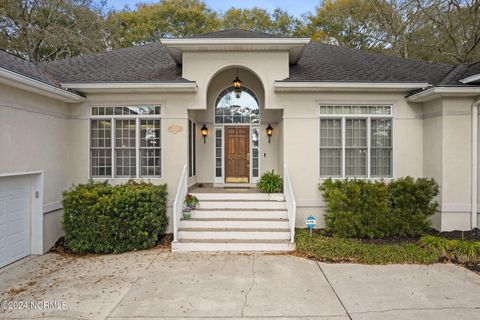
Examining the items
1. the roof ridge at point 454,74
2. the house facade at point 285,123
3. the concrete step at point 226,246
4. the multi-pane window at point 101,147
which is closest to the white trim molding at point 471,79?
the house facade at point 285,123

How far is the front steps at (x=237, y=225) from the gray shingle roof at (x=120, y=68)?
12.2ft

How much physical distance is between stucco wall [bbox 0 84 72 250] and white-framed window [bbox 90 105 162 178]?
0.76 m

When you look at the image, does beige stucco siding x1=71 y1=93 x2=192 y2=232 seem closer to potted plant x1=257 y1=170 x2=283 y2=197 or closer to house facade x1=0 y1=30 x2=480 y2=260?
house facade x1=0 y1=30 x2=480 y2=260

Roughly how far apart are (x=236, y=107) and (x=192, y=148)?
6.99 feet

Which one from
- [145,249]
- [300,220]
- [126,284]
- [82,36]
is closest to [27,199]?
[145,249]

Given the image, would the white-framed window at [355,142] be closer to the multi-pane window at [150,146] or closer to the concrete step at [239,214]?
the concrete step at [239,214]

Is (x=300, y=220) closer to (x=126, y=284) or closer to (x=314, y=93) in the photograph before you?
(x=314, y=93)

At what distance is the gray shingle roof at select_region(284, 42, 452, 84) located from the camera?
27.8 feet

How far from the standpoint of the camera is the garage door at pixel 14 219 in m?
6.52

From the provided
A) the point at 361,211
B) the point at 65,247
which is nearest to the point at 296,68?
the point at 361,211

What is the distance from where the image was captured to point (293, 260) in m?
6.49

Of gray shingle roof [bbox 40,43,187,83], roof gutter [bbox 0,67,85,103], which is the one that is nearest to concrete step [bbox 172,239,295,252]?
gray shingle roof [bbox 40,43,187,83]

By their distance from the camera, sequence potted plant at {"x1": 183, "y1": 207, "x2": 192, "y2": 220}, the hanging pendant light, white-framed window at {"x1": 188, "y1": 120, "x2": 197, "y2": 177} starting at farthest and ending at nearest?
1. the hanging pendant light
2. white-framed window at {"x1": 188, "y1": 120, "x2": 197, "y2": 177}
3. potted plant at {"x1": 183, "y1": 207, "x2": 192, "y2": 220}

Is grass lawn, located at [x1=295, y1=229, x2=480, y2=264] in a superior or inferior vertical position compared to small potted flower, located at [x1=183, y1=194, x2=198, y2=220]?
inferior
